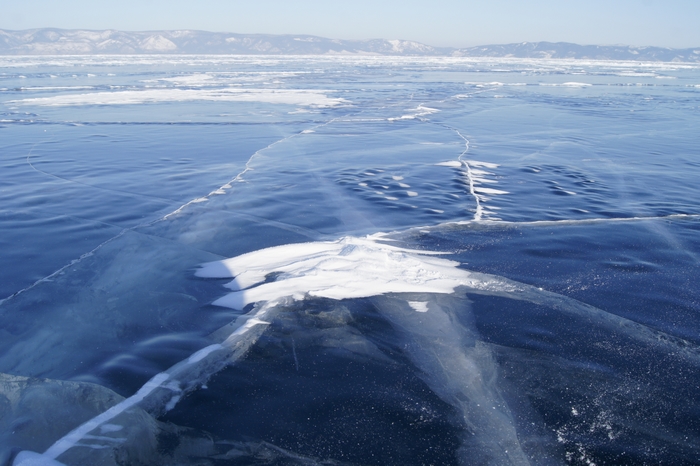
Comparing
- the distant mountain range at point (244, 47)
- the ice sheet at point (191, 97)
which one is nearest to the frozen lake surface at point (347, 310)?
the ice sheet at point (191, 97)

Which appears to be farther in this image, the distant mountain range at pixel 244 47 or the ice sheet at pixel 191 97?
the distant mountain range at pixel 244 47

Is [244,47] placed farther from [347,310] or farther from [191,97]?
[347,310]

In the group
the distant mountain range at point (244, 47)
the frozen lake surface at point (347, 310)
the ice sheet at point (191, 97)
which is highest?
the distant mountain range at point (244, 47)

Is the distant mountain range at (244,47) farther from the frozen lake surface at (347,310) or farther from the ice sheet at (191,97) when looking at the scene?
the frozen lake surface at (347,310)

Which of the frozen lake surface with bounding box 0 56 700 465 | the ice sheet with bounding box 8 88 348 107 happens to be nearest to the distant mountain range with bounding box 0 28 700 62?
the ice sheet with bounding box 8 88 348 107

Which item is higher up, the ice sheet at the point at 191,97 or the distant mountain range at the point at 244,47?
the distant mountain range at the point at 244,47
